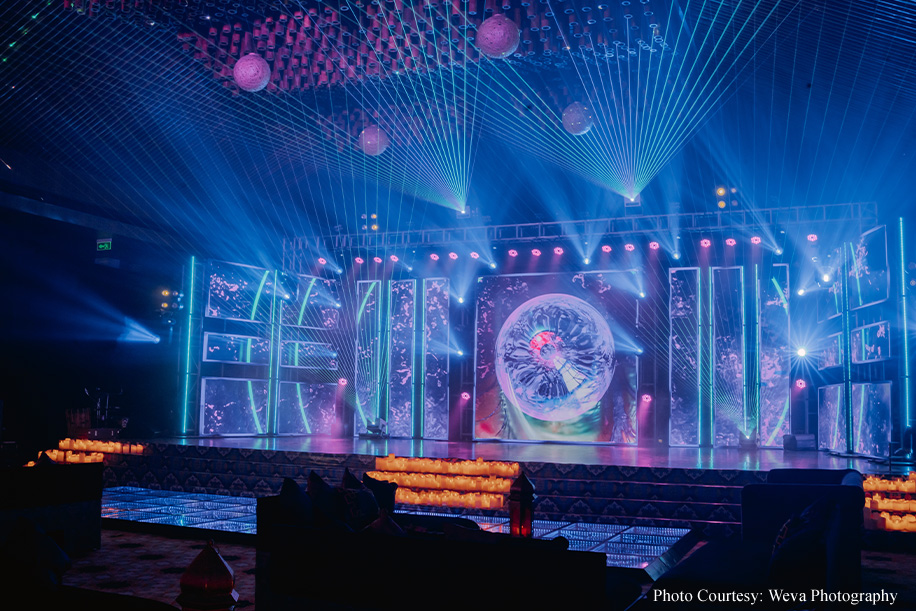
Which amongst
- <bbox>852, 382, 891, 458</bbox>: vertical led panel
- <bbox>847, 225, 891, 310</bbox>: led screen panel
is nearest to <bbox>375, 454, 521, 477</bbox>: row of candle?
<bbox>852, 382, 891, 458</bbox>: vertical led panel

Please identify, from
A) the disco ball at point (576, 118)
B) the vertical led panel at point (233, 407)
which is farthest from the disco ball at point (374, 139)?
the vertical led panel at point (233, 407)

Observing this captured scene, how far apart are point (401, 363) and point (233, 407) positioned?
4196 mm

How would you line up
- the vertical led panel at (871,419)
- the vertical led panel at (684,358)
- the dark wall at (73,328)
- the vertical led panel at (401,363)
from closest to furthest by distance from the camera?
the vertical led panel at (871,419)
the dark wall at (73,328)
the vertical led panel at (684,358)
the vertical led panel at (401,363)

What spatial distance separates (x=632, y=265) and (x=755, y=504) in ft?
34.9

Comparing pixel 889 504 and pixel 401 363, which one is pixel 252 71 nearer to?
pixel 889 504

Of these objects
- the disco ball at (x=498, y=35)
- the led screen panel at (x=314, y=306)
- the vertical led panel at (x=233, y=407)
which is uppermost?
the disco ball at (x=498, y=35)

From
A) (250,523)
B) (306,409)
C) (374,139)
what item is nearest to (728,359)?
(374,139)

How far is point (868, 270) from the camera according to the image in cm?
1299

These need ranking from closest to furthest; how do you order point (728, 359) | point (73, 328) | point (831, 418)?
point (73, 328) → point (831, 418) → point (728, 359)

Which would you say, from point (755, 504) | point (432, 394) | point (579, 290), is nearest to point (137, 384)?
point (432, 394)

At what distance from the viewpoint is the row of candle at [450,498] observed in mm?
9500

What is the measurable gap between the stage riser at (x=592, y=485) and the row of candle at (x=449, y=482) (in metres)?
0.44

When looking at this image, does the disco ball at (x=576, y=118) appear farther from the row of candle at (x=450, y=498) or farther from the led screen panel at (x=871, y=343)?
the led screen panel at (x=871, y=343)

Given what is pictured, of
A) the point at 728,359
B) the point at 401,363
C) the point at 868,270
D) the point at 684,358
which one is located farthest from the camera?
the point at 401,363
